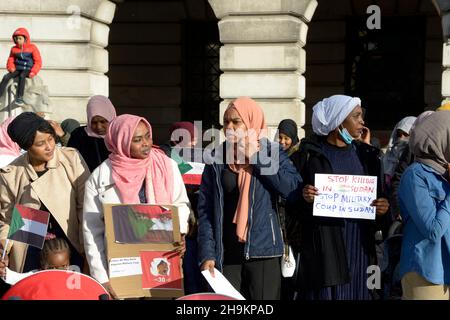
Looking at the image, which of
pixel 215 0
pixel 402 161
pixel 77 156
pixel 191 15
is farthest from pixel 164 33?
pixel 77 156

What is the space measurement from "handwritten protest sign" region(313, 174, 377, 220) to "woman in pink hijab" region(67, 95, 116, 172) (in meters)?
2.17

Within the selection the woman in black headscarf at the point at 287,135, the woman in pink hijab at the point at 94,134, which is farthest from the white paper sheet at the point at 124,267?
the woman in black headscarf at the point at 287,135

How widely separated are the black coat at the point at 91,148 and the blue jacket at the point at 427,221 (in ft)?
9.07

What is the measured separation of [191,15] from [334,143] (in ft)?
43.7

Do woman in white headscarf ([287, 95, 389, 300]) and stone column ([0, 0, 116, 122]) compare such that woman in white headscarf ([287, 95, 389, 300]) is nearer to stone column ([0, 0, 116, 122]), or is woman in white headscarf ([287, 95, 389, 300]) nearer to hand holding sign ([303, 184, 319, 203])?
hand holding sign ([303, 184, 319, 203])

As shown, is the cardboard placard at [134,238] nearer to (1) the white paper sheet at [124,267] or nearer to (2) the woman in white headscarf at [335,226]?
(1) the white paper sheet at [124,267]

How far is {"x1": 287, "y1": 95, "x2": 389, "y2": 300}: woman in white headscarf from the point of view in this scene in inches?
211

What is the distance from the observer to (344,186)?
5.29 m

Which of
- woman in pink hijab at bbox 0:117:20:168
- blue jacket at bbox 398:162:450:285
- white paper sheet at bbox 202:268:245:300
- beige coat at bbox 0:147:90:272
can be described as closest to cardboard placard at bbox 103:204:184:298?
white paper sheet at bbox 202:268:245:300

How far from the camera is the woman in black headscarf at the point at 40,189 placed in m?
5.37

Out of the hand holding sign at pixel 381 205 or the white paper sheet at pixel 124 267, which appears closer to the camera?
the white paper sheet at pixel 124 267

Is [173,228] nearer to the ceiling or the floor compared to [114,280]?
nearer to the ceiling

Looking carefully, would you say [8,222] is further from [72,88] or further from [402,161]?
[72,88]

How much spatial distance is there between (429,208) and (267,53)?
893cm
